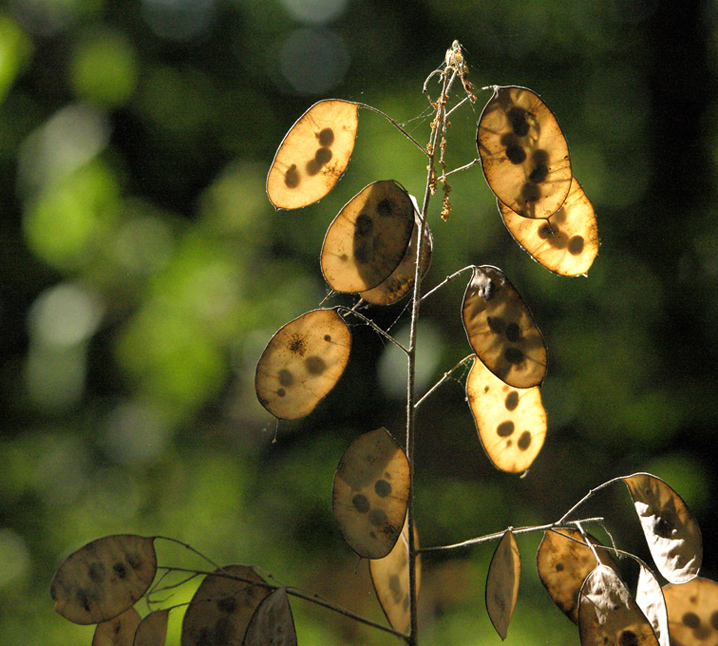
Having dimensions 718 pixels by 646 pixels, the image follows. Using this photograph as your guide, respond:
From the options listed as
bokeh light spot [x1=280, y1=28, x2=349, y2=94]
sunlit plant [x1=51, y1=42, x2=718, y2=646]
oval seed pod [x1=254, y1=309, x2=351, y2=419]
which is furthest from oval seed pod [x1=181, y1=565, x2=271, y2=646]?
bokeh light spot [x1=280, y1=28, x2=349, y2=94]

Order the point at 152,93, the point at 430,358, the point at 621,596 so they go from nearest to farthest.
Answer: the point at 621,596
the point at 430,358
the point at 152,93

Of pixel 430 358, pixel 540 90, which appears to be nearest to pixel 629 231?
pixel 540 90

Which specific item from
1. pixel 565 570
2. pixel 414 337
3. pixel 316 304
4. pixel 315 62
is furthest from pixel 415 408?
pixel 315 62

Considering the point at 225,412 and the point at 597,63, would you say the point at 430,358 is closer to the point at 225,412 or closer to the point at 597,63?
the point at 225,412

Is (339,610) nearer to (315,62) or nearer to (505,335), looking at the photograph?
(505,335)

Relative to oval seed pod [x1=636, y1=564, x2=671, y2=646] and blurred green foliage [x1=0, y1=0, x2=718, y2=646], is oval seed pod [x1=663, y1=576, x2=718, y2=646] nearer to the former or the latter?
oval seed pod [x1=636, y1=564, x2=671, y2=646]

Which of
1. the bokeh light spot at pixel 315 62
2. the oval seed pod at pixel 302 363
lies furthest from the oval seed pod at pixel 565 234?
the bokeh light spot at pixel 315 62

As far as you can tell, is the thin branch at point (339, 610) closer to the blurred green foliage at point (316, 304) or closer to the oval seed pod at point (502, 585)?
the oval seed pod at point (502, 585)
